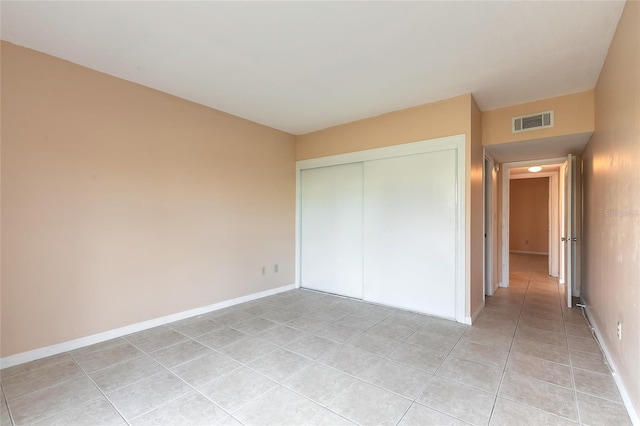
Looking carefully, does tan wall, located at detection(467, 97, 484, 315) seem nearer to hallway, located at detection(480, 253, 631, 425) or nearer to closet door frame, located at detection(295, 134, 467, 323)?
closet door frame, located at detection(295, 134, 467, 323)

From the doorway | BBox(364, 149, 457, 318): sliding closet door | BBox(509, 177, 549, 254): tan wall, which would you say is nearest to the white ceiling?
BBox(364, 149, 457, 318): sliding closet door

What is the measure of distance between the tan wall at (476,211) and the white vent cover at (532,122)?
1.29 feet

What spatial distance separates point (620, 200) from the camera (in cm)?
200

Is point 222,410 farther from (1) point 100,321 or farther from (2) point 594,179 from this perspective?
Answer: (2) point 594,179

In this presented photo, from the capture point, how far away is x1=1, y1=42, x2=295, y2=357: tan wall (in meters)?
2.38

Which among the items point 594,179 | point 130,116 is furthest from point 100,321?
point 594,179

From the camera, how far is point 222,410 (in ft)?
5.98

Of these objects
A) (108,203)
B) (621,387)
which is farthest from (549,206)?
(108,203)

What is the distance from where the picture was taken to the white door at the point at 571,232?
3.84 meters

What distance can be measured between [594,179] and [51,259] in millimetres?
5390

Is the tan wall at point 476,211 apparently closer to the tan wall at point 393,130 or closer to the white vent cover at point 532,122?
the tan wall at point 393,130

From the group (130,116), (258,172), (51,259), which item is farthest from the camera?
(258,172)

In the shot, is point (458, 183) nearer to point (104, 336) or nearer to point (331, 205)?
point (331, 205)

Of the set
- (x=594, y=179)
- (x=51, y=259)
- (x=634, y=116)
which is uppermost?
(x=634, y=116)
